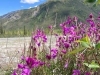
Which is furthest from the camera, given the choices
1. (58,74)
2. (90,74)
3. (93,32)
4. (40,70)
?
(58,74)

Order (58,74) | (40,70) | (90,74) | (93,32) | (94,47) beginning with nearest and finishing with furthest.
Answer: (94,47), (90,74), (93,32), (40,70), (58,74)

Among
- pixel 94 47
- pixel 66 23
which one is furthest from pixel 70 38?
pixel 94 47

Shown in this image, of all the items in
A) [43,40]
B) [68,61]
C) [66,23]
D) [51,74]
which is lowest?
[51,74]

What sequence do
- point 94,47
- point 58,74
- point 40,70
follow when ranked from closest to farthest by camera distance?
point 94,47, point 40,70, point 58,74

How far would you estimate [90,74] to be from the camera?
203 centimetres

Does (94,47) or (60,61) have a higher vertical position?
(94,47)

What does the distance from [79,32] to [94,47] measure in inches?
101

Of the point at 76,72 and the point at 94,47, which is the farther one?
the point at 76,72

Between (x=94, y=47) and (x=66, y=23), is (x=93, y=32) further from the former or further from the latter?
(x=94, y=47)

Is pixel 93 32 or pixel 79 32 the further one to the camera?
pixel 79 32

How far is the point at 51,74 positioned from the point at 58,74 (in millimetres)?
139

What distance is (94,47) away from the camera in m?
0.91

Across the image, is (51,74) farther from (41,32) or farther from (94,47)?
(94,47)

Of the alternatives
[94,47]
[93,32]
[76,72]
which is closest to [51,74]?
[93,32]
